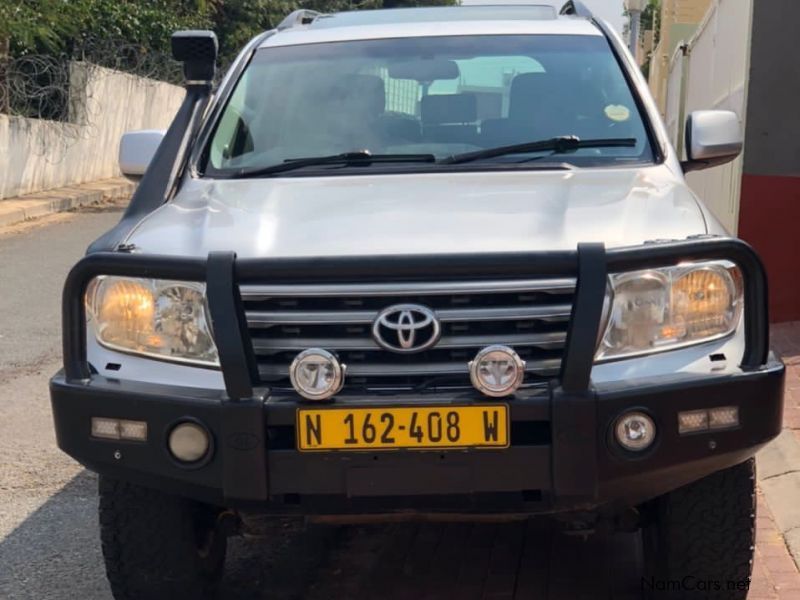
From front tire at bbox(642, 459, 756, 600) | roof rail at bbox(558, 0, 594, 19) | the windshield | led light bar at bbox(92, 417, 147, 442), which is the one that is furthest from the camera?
roof rail at bbox(558, 0, 594, 19)

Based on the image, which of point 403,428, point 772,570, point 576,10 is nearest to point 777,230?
point 576,10

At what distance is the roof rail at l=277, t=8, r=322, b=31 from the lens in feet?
18.3

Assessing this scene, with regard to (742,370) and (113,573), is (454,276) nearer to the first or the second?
(742,370)

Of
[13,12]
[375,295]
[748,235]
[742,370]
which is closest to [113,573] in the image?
[375,295]

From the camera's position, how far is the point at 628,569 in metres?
4.34

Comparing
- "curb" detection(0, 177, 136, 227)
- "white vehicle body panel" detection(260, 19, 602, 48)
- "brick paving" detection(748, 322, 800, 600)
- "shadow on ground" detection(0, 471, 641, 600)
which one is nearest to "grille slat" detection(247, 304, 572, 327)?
"shadow on ground" detection(0, 471, 641, 600)

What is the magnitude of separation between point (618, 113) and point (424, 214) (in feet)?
4.00

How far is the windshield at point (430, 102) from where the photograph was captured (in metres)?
4.46

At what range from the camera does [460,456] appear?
3.24 metres

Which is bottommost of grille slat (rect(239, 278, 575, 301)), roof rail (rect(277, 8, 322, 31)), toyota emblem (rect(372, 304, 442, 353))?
toyota emblem (rect(372, 304, 442, 353))

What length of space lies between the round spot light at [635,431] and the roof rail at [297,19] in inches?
114

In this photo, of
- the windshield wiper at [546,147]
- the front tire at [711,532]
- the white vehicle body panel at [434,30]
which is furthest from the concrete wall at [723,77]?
the front tire at [711,532]

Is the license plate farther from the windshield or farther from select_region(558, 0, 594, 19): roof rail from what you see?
select_region(558, 0, 594, 19): roof rail

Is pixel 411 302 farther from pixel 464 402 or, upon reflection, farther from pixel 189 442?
pixel 189 442
